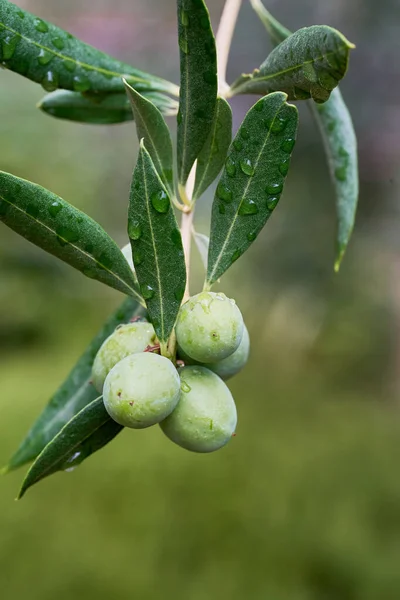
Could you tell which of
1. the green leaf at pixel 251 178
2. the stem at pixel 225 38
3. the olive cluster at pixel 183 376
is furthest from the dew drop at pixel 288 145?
the stem at pixel 225 38

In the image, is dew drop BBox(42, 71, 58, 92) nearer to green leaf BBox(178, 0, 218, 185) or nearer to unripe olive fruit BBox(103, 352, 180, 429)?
green leaf BBox(178, 0, 218, 185)

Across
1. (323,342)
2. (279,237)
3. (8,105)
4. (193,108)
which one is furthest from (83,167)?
(193,108)

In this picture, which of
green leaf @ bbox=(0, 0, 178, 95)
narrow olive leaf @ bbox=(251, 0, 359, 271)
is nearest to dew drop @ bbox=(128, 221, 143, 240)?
green leaf @ bbox=(0, 0, 178, 95)

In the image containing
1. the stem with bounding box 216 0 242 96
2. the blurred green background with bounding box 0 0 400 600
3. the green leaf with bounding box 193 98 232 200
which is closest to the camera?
the green leaf with bounding box 193 98 232 200

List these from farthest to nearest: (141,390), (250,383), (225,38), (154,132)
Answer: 1. (250,383)
2. (225,38)
3. (154,132)
4. (141,390)

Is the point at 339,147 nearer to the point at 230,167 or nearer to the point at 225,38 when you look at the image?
the point at 225,38

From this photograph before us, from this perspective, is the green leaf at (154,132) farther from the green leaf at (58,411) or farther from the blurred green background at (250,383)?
the blurred green background at (250,383)

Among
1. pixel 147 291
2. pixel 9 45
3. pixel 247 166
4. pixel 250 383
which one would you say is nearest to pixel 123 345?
pixel 147 291
